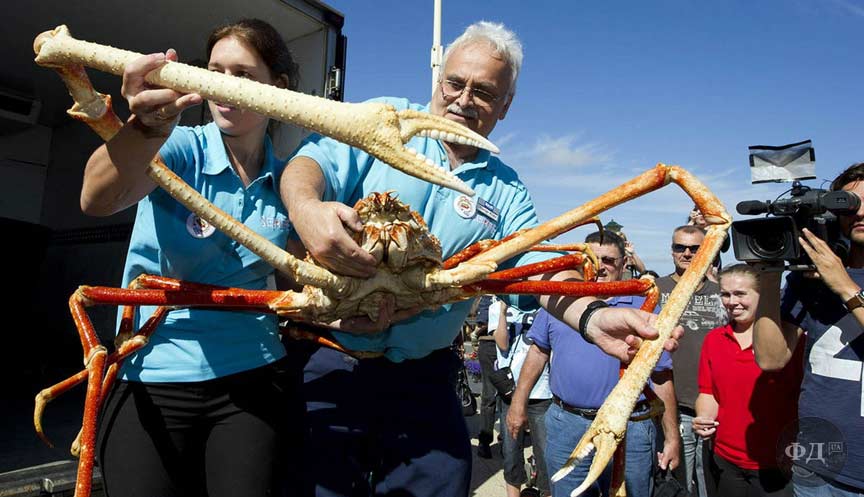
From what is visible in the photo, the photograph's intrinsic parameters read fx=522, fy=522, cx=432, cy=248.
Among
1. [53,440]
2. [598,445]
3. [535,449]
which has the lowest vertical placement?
[535,449]

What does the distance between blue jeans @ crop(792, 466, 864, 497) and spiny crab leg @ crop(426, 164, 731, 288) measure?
1.52 m

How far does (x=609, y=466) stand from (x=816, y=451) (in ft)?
3.78

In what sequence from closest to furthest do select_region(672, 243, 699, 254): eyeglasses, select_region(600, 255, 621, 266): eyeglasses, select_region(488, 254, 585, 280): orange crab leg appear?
select_region(488, 254, 585, 280): orange crab leg < select_region(600, 255, 621, 266): eyeglasses < select_region(672, 243, 699, 254): eyeglasses

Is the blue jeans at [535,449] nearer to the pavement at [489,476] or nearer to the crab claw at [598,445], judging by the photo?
the pavement at [489,476]

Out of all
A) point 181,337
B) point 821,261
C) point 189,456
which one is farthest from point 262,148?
point 821,261

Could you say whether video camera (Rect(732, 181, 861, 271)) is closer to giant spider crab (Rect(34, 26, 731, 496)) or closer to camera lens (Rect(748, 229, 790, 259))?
camera lens (Rect(748, 229, 790, 259))

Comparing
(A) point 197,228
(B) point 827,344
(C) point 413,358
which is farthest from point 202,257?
(B) point 827,344

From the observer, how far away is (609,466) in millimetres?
3205

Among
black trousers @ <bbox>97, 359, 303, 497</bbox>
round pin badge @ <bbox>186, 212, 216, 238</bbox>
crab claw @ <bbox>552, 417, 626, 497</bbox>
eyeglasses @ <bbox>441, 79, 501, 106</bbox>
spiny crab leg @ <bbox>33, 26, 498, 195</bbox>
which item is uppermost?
eyeglasses @ <bbox>441, 79, 501, 106</bbox>

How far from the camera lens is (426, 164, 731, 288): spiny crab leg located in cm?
153

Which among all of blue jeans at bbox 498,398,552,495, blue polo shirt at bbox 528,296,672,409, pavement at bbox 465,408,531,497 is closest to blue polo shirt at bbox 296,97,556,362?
blue polo shirt at bbox 528,296,672,409

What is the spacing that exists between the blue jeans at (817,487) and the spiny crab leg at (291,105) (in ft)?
7.51

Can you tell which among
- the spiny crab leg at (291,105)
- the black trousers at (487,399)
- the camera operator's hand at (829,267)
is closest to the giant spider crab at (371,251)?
the spiny crab leg at (291,105)

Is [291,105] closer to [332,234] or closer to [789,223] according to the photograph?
[332,234]
